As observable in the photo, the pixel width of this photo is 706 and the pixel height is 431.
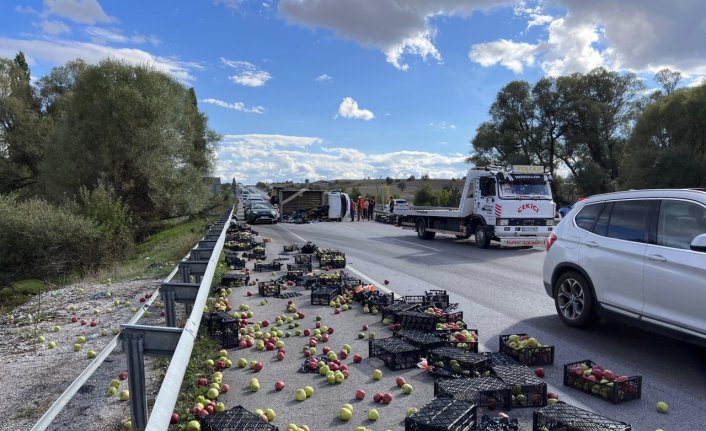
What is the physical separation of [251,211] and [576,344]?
2923 centimetres

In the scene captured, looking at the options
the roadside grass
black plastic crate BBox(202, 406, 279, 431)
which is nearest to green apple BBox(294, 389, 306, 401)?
black plastic crate BBox(202, 406, 279, 431)

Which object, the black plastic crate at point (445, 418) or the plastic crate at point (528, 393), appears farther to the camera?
the plastic crate at point (528, 393)

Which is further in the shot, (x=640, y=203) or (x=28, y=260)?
(x=28, y=260)

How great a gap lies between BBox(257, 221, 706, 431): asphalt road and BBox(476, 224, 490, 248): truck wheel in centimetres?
160

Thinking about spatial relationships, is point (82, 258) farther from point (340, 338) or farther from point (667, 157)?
point (667, 157)

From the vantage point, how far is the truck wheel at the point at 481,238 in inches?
687

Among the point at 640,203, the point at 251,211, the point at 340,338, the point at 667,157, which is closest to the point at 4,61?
the point at 251,211

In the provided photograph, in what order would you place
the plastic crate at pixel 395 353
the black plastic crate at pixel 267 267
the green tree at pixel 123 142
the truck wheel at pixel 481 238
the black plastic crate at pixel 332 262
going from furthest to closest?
the green tree at pixel 123 142, the truck wheel at pixel 481 238, the black plastic crate at pixel 332 262, the black plastic crate at pixel 267 267, the plastic crate at pixel 395 353

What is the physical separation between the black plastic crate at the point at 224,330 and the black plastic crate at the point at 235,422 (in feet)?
7.85

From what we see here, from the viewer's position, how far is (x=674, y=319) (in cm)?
523

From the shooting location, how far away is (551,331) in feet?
22.5

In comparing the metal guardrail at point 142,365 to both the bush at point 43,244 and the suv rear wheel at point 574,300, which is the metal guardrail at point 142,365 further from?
the bush at point 43,244

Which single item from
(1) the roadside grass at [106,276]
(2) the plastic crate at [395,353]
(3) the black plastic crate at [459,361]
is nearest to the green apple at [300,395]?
(2) the plastic crate at [395,353]

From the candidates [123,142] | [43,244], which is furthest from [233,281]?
[123,142]
